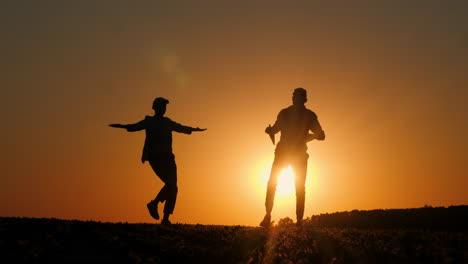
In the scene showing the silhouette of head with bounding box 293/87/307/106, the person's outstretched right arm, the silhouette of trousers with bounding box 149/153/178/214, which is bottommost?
the silhouette of trousers with bounding box 149/153/178/214

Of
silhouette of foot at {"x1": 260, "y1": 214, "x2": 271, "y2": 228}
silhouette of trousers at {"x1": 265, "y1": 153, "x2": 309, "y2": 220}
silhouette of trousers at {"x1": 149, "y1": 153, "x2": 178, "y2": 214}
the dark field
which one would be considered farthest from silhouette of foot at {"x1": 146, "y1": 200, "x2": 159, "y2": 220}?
the dark field

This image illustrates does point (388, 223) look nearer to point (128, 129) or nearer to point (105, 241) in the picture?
point (128, 129)

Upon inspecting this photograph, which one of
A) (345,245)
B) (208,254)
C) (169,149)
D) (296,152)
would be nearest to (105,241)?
(208,254)

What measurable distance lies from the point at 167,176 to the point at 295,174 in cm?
314

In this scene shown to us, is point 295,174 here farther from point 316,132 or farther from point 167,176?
point 167,176

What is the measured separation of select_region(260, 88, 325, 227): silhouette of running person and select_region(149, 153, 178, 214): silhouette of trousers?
2314 millimetres

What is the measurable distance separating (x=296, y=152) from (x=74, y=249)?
767 centimetres

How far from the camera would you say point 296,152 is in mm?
15359

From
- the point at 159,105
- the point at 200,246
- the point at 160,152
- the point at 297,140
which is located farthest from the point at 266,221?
the point at 200,246

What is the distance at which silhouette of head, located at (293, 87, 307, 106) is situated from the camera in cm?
1540

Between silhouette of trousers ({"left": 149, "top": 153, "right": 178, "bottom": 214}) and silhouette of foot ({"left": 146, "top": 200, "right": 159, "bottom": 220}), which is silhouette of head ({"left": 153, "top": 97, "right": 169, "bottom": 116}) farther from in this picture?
silhouette of foot ({"left": 146, "top": 200, "right": 159, "bottom": 220})

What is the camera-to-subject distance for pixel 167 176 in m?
15.0

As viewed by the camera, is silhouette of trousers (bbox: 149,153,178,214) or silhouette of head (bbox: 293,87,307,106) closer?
silhouette of trousers (bbox: 149,153,178,214)

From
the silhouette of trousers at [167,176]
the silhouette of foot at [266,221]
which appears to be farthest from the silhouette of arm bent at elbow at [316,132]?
the silhouette of trousers at [167,176]
